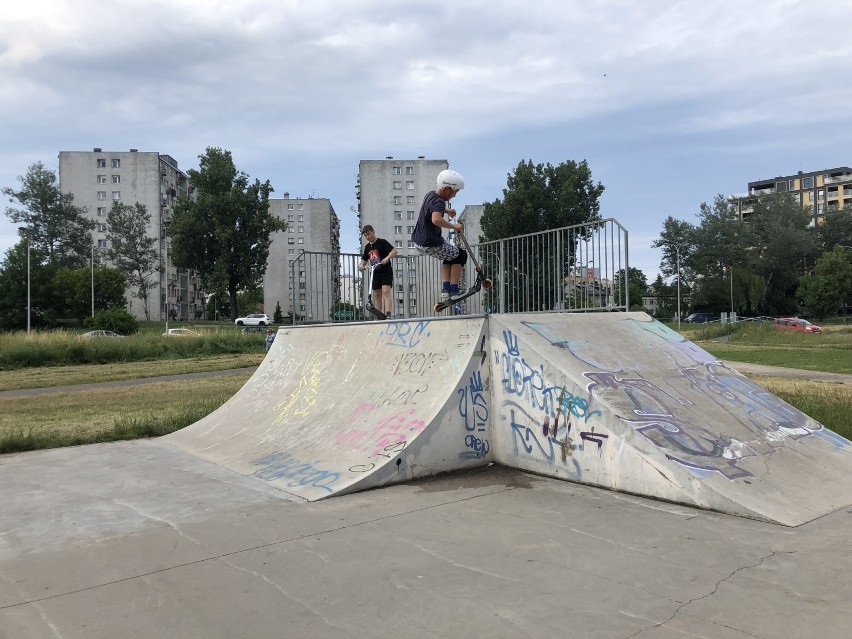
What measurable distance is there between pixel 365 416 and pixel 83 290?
59.8 metres

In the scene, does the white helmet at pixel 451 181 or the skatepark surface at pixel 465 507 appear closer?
the skatepark surface at pixel 465 507

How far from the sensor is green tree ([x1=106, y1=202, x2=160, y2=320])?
65.4 meters

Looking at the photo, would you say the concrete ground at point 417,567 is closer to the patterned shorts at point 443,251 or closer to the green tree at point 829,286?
the patterned shorts at point 443,251

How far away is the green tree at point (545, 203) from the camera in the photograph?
37938 mm

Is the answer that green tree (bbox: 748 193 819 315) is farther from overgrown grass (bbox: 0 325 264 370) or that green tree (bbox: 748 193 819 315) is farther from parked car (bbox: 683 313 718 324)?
overgrown grass (bbox: 0 325 264 370)

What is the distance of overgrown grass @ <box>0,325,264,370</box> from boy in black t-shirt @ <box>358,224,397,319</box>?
69.2 feet

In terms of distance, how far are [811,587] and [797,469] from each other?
2.04 meters

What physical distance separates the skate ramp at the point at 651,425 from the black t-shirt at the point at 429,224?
1.60m

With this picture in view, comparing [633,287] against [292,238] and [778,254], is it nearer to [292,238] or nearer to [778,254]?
[778,254]

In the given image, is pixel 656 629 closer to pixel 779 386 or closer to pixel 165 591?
pixel 165 591

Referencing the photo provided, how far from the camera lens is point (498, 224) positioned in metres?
38.3

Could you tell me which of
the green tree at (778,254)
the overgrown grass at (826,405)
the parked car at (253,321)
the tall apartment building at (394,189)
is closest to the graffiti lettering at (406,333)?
the overgrown grass at (826,405)

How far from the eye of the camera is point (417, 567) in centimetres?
324

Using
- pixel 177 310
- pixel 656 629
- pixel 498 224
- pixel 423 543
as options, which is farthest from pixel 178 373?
pixel 177 310
